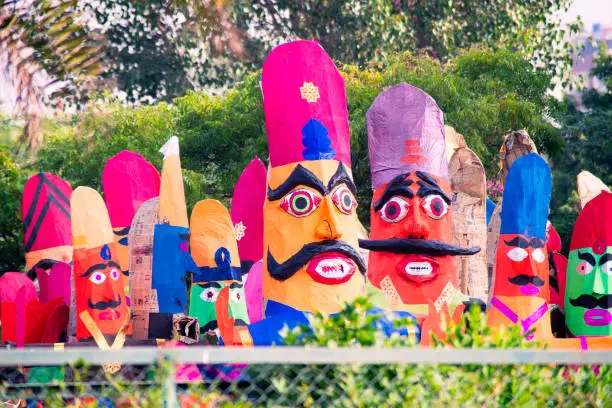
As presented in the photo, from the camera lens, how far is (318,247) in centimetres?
722

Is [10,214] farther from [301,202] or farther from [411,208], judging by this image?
[411,208]

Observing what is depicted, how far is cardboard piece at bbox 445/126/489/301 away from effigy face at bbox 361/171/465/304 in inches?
47.9

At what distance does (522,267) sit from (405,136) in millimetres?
1599

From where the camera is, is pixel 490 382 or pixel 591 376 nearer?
pixel 490 382

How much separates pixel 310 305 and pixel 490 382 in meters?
3.14

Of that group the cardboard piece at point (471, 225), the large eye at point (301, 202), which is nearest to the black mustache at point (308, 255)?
the large eye at point (301, 202)

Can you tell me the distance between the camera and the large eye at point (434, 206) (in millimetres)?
7770

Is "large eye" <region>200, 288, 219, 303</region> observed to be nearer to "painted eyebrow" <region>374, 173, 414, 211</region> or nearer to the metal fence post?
"painted eyebrow" <region>374, 173, 414, 211</region>

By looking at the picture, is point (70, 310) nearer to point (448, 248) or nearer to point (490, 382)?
point (448, 248)

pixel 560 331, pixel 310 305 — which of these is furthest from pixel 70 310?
pixel 560 331

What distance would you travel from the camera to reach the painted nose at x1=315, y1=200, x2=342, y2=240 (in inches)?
285

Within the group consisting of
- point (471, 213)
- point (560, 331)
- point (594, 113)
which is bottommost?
point (560, 331)

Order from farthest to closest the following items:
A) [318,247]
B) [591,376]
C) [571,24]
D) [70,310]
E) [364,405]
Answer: [571,24] < [70,310] < [318,247] < [591,376] < [364,405]

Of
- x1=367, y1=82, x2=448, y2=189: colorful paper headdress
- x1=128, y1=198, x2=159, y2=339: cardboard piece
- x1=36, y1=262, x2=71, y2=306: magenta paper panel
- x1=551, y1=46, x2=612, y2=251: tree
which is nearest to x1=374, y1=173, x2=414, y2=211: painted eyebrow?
x1=367, y1=82, x2=448, y2=189: colorful paper headdress
